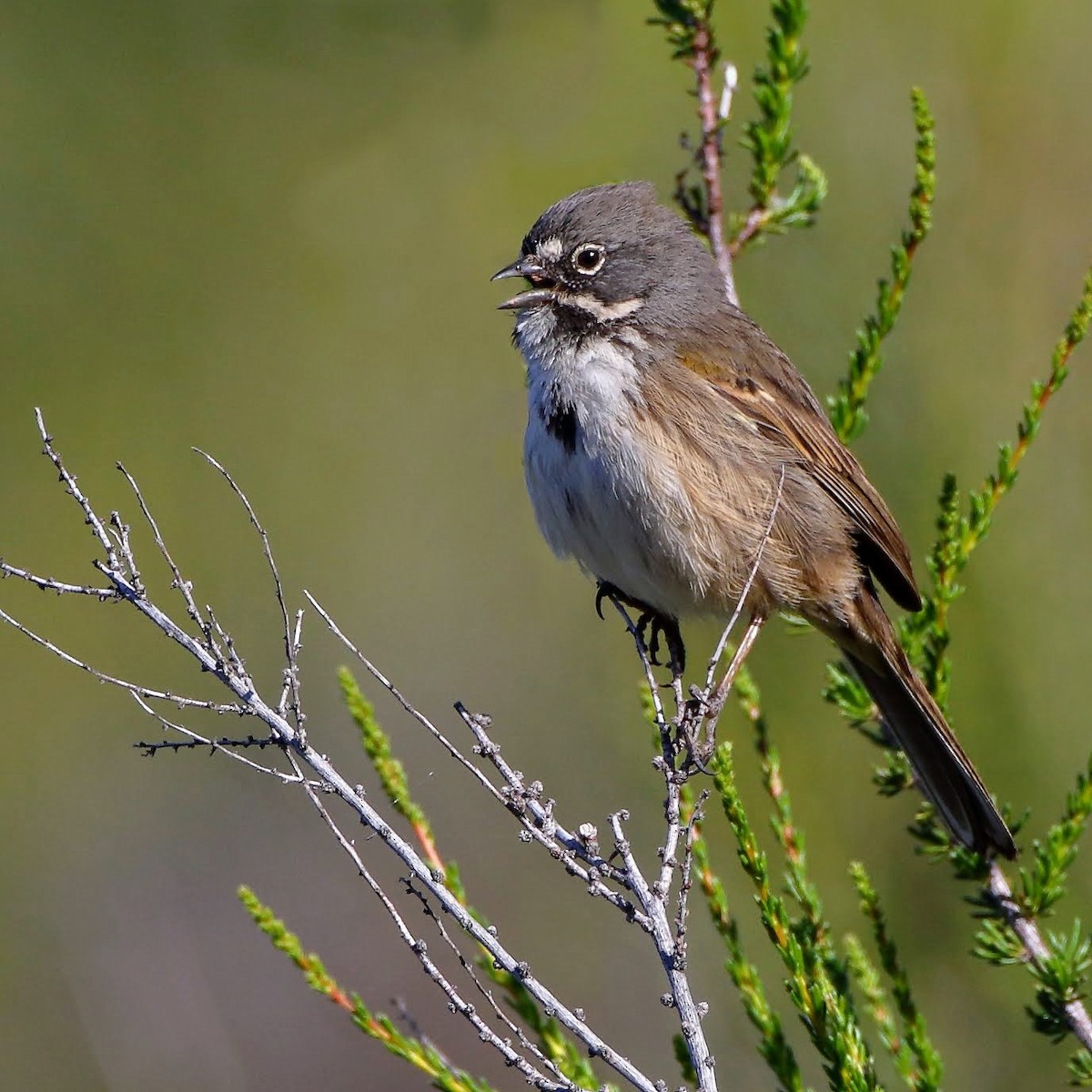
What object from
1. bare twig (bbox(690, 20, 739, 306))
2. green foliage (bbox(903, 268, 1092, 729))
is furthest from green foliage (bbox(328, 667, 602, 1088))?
bare twig (bbox(690, 20, 739, 306))

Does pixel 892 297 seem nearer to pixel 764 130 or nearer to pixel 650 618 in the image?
pixel 764 130

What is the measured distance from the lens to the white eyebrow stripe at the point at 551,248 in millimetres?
4113

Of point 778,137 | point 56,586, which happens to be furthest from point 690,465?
point 56,586

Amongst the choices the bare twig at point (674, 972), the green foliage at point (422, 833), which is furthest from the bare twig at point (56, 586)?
the bare twig at point (674, 972)

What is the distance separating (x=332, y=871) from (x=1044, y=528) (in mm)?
3688

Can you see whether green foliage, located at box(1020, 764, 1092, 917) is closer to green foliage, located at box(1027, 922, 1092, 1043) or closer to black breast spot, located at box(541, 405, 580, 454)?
green foliage, located at box(1027, 922, 1092, 1043)

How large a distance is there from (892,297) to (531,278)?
988 mm

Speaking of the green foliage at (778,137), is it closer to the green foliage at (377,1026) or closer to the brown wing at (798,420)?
the brown wing at (798,420)

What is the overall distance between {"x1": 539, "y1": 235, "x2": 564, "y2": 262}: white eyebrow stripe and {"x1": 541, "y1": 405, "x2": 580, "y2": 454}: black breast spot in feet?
1.76

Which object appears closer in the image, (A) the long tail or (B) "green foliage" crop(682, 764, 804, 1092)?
(B) "green foliage" crop(682, 764, 804, 1092)

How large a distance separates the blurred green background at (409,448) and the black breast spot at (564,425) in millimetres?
1684

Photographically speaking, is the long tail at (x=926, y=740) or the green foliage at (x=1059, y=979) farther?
the long tail at (x=926, y=740)

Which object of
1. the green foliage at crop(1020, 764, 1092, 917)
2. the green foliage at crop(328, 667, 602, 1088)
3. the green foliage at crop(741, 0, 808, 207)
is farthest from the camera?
the green foliage at crop(741, 0, 808, 207)

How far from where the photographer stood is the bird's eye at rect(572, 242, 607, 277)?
13.5 ft
